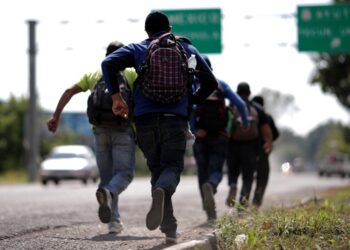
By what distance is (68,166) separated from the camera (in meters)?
36.1

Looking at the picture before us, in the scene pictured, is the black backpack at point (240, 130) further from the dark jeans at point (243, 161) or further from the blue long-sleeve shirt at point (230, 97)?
the blue long-sleeve shirt at point (230, 97)

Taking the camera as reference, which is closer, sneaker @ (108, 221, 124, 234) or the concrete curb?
the concrete curb

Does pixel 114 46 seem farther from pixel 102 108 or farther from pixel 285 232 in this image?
pixel 285 232

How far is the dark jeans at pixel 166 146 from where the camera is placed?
7395 mm

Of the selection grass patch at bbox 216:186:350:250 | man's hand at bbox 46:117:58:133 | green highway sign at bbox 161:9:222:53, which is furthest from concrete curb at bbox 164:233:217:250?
green highway sign at bbox 161:9:222:53

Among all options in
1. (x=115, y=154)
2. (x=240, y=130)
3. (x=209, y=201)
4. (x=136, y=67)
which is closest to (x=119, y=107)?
(x=136, y=67)

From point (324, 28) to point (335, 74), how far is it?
345 inches

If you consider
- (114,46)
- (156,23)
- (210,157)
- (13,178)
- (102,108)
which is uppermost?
(156,23)

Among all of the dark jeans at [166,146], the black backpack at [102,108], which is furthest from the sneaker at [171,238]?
the black backpack at [102,108]

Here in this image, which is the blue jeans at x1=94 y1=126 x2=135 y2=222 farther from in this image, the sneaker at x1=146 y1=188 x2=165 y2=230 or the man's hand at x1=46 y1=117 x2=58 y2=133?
the sneaker at x1=146 y1=188 x2=165 y2=230

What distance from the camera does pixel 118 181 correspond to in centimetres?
891

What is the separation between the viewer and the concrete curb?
6.84 metres

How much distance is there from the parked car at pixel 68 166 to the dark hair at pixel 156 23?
1082 inches

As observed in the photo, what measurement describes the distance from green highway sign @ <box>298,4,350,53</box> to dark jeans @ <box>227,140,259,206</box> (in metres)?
18.9
